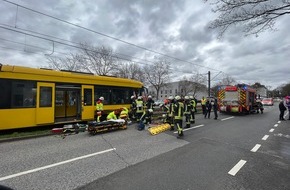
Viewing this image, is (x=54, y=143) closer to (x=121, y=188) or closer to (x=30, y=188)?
(x=30, y=188)

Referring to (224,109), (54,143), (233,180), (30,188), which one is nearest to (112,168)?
(30,188)

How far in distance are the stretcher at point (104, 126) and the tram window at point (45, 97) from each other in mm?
2365

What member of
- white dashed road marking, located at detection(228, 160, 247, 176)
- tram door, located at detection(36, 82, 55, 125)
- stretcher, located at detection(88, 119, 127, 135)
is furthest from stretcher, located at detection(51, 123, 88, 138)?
white dashed road marking, located at detection(228, 160, 247, 176)

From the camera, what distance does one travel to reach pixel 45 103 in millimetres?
10117

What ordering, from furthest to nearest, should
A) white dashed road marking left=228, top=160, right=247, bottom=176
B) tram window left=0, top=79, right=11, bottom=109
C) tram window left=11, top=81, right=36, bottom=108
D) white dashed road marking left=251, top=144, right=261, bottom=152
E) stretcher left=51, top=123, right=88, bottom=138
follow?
1. stretcher left=51, top=123, right=88, bottom=138
2. tram window left=11, top=81, right=36, bottom=108
3. tram window left=0, top=79, right=11, bottom=109
4. white dashed road marking left=251, top=144, right=261, bottom=152
5. white dashed road marking left=228, top=160, right=247, bottom=176

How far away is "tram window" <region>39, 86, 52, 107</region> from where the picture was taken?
1003cm

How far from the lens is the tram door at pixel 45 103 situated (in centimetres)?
986

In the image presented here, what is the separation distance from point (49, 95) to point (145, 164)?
7.21 metres

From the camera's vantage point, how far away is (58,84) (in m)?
10.7

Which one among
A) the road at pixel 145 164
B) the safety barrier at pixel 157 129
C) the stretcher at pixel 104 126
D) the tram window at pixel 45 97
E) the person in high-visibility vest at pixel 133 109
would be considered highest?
the tram window at pixel 45 97

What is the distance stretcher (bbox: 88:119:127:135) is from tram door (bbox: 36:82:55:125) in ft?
7.05

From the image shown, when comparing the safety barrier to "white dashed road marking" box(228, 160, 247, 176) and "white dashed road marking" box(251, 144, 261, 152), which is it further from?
"white dashed road marking" box(228, 160, 247, 176)

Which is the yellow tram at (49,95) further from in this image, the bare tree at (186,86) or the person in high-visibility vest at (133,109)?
the bare tree at (186,86)

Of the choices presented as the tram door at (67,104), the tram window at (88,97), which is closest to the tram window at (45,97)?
the tram door at (67,104)
